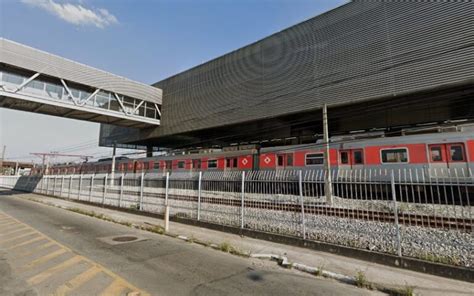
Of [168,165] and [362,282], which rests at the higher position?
[168,165]

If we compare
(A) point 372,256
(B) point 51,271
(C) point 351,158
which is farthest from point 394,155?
(B) point 51,271

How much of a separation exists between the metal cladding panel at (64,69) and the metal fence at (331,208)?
46.3ft

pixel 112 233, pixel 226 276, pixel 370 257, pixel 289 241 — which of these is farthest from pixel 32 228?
pixel 370 257

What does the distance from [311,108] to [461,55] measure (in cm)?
888

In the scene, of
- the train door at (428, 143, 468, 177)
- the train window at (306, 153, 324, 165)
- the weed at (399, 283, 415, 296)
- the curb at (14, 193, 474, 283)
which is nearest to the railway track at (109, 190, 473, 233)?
the curb at (14, 193, 474, 283)

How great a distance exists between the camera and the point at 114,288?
4281 mm

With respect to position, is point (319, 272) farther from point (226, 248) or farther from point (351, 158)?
point (351, 158)

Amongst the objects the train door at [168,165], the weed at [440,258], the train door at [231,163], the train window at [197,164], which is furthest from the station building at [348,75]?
the weed at [440,258]

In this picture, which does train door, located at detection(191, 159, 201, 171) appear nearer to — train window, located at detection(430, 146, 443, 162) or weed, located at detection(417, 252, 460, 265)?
train window, located at detection(430, 146, 443, 162)

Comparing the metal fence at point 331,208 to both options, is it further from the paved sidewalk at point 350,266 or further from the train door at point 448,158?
the paved sidewalk at point 350,266

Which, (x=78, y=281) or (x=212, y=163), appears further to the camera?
(x=212, y=163)

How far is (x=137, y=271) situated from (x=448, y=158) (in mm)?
15883

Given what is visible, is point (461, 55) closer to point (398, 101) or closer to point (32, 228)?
point (398, 101)

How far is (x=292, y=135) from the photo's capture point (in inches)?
1135
